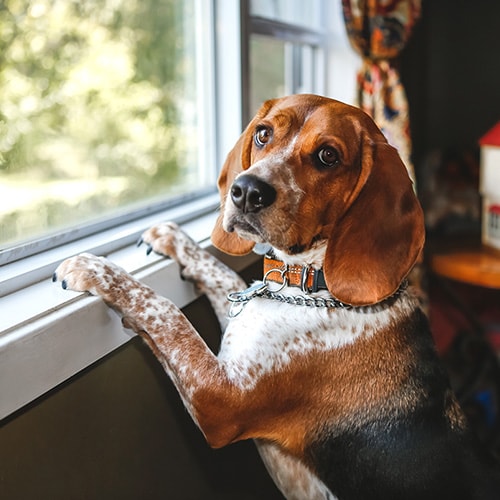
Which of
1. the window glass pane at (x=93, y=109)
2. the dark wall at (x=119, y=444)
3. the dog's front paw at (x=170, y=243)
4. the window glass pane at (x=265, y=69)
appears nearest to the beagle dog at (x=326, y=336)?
the dark wall at (x=119, y=444)

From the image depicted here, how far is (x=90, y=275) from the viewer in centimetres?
134

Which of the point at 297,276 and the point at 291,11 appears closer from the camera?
the point at 297,276

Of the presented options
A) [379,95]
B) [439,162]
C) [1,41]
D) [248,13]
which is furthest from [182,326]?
[439,162]

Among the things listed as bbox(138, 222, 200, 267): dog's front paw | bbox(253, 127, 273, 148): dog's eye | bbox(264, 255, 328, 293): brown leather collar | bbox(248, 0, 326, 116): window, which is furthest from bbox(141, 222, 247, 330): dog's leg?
bbox(248, 0, 326, 116): window

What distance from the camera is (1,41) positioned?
1466 mm

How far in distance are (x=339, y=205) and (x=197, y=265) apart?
401mm

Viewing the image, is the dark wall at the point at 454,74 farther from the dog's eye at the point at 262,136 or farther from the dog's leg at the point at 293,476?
the dog's leg at the point at 293,476

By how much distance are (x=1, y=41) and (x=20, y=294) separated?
57 cm

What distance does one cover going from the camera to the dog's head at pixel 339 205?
1380 mm

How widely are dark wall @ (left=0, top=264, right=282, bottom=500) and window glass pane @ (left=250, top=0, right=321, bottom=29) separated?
4.30ft

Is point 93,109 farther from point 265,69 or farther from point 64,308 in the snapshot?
point 265,69

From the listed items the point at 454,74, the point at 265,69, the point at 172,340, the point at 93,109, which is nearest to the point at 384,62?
the point at 265,69

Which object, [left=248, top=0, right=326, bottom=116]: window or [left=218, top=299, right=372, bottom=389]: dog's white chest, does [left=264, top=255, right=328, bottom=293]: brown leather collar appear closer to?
[left=218, top=299, right=372, bottom=389]: dog's white chest

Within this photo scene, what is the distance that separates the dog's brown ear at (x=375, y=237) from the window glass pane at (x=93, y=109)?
28.3 inches
